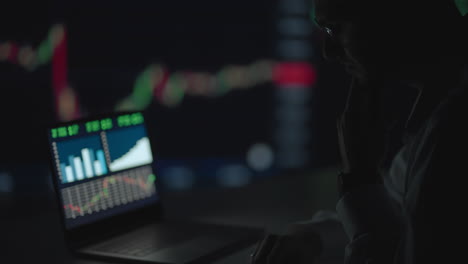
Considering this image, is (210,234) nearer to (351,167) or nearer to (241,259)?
(241,259)

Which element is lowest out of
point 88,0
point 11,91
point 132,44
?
point 11,91

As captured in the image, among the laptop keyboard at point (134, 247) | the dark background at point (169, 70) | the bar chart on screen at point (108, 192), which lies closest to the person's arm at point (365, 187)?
the laptop keyboard at point (134, 247)

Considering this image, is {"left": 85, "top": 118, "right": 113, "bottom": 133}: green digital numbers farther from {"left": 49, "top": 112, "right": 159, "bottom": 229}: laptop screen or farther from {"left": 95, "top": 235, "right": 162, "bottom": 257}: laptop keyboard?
{"left": 95, "top": 235, "right": 162, "bottom": 257}: laptop keyboard

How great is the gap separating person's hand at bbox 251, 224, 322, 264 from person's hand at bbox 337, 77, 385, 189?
6.4 inches

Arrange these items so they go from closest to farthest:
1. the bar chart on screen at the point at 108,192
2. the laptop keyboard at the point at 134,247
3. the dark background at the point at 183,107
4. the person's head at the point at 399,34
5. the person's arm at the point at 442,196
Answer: the person's arm at the point at 442,196 → the person's head at the point at 399,34 → the laptop keyboard at the point at 134,247 → the bar chart on screen at the point at 108,192 → the dark background at the point at 183,107

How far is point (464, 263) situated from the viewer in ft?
2.65

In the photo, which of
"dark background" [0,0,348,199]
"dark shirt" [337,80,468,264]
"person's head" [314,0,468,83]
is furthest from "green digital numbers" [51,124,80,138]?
"dark background" [0,0,348,199]

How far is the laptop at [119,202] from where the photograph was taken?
124cm

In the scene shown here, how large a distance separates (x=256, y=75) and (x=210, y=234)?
2522mm

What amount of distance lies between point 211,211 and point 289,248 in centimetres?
58

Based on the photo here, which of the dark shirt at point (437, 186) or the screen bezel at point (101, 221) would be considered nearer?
the dark shirt at point (437, 186)

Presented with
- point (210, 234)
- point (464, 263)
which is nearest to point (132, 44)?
point (210, 234)

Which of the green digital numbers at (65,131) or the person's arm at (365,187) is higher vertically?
the green digital numbers at (65,131)

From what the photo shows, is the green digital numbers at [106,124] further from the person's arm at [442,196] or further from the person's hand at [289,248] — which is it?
the person's arm at [442,196]
